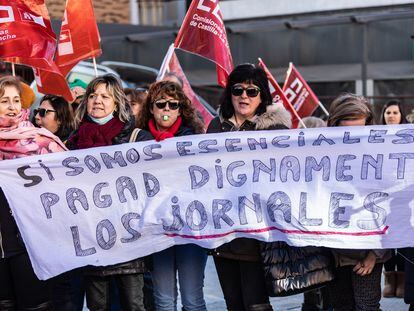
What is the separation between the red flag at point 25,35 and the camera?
7176 millimetres

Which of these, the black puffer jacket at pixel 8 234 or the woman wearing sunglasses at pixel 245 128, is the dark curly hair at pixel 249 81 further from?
the black puffer jacket at pixel 8 234

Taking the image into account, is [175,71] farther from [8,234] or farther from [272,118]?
[8,234]

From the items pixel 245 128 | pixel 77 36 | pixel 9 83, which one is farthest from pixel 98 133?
pixel 77 36

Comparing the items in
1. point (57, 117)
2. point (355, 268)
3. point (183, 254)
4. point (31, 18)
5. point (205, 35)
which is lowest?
point (355, 268)

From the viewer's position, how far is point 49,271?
579cm

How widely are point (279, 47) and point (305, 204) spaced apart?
15.5 meters

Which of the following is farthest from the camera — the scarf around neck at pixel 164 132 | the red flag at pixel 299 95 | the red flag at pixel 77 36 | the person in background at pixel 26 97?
the red flag at pixel 299 95

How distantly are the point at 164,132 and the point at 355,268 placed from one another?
1349 mm

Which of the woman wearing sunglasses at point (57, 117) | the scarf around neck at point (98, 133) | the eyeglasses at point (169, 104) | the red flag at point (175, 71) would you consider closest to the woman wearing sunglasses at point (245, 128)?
the eyeglasses at point (169, 104)

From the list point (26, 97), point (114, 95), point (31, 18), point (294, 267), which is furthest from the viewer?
point (31, 18)

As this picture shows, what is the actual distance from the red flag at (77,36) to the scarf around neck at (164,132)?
6.98 ft

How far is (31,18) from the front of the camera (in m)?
7.30

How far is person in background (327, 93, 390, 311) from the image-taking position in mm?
5684

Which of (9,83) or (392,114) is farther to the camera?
(392,114)
